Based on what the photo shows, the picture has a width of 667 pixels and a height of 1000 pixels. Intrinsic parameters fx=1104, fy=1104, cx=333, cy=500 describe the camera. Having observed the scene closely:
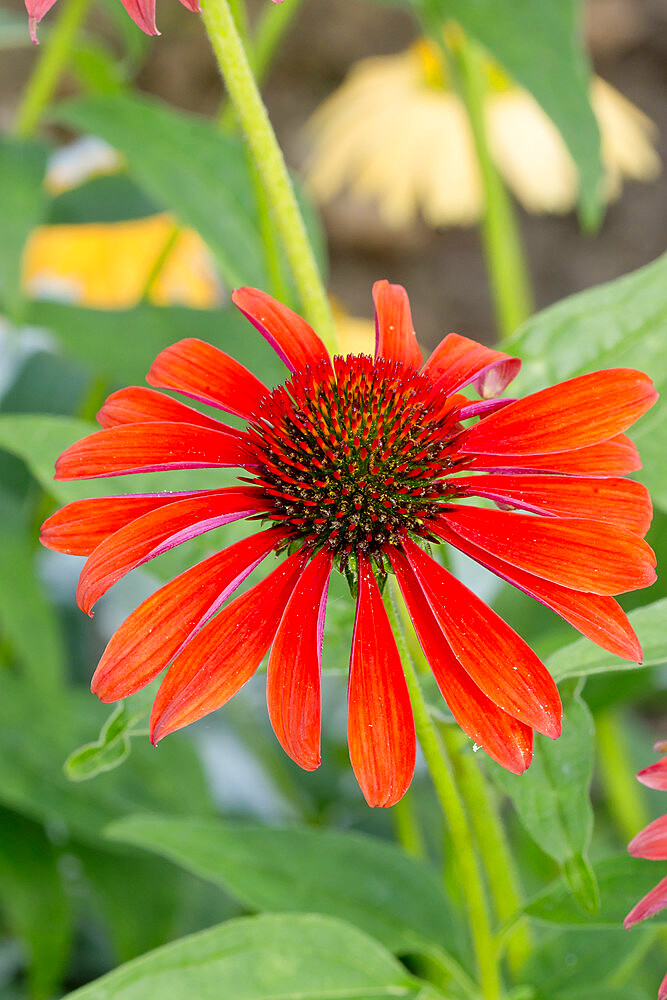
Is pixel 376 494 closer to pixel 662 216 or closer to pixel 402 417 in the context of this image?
pixel 402 417

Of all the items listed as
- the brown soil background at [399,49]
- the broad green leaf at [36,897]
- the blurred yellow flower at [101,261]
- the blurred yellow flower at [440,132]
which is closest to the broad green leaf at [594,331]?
the broad green leaf at [36,897]

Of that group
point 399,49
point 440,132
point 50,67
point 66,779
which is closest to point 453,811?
point 66,779

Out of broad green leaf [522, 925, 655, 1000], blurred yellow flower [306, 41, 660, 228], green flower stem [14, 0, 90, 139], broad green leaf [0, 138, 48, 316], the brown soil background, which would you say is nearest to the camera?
broad green leaf [522, 925, 655, 1000]

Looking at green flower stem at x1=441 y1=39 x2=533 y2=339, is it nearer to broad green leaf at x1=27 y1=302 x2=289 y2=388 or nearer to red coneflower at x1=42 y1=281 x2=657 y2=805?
broad green leaf at x1=27 y1=302 x2=289 y2=388

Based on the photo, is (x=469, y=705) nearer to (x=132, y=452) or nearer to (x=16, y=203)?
(x=132, y=452)

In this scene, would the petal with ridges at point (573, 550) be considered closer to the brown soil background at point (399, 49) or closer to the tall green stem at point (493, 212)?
the tall green stem at point (493, 212)

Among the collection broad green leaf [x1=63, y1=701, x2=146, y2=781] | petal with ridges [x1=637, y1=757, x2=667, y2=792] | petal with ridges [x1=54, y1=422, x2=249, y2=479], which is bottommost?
petal with ridges [x1=637, y1=757, x2=667, y2=792]

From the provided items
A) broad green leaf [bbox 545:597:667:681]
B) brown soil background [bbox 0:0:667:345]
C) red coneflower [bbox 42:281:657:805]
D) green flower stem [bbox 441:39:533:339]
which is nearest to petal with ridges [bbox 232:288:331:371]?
red coneflower [bbox 42:281:657:805]
